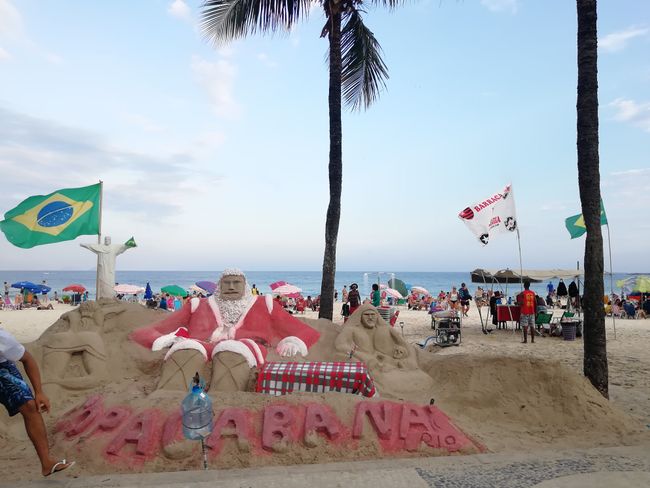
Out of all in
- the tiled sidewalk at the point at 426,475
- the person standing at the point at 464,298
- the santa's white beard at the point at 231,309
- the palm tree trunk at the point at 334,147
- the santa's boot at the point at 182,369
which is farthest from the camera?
the person standing at the point at 464,298

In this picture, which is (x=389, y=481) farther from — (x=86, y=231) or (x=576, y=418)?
(x=86, y=231)

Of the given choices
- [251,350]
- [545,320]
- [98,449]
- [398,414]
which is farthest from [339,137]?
[545,320]

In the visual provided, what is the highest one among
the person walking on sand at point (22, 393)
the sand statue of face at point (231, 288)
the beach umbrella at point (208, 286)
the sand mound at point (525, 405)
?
the sand statue of face at point (231, 288)

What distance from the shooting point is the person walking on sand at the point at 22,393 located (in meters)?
3.43

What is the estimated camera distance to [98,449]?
14.2 feet

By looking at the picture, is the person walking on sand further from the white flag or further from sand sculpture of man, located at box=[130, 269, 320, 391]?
the white flag

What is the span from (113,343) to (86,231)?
3.99m

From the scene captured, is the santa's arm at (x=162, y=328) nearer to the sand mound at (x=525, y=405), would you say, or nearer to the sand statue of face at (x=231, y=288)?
the sand statue of face at (x=231, y=288)

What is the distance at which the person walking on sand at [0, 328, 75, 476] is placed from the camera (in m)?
3.43

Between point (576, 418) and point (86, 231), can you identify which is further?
point (86, 231)

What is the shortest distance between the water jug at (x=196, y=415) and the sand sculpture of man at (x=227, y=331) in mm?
1744

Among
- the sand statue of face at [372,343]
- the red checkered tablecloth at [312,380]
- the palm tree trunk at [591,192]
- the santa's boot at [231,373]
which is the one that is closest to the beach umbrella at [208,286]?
the sand statue of face at [372,343]

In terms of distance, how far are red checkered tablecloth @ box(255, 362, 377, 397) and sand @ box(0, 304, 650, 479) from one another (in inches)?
18.0

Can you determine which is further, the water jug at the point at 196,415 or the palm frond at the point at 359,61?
the palm frond at the point at 359,61
